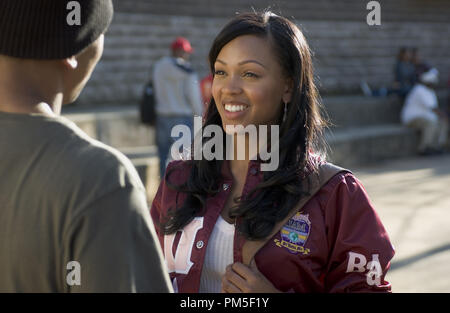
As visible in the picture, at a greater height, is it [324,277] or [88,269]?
[88,269]

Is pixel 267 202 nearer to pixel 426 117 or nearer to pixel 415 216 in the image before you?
pixel 415 216

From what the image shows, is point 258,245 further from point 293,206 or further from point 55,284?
point 55,284

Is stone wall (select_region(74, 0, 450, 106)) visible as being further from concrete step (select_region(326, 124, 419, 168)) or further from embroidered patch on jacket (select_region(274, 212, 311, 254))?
embroidered patch on jacket (select_region(274, 212, 311, 254))

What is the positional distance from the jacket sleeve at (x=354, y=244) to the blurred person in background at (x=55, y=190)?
3.28ft

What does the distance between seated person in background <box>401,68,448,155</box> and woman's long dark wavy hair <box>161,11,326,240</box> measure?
465 inches

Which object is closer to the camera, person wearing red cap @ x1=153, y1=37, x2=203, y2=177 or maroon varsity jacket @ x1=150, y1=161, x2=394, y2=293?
maroon varsity jacket @ x1=150, y1=161, x2=394, y2=293

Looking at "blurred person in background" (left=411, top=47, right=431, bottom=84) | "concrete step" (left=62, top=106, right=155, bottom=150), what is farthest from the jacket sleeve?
"blurred person in background" (left=411, top=47, right=431, bottom=84)

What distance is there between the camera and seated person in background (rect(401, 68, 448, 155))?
45.4 ft

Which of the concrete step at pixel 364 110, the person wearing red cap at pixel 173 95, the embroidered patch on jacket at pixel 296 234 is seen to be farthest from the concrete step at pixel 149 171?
the embroidered patch on jacket at pixel 296 234

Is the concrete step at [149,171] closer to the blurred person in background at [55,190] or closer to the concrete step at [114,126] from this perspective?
the concrete step at [114,126]

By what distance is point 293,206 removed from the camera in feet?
7.55

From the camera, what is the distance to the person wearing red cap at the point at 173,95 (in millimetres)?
8000
